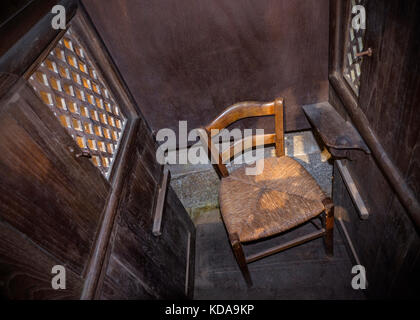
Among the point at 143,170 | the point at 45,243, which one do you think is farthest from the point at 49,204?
the point at 143,170

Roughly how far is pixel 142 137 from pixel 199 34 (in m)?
0.93

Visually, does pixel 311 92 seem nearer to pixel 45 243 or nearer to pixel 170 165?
pixel 170 165

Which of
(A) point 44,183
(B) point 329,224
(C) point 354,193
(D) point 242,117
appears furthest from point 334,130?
(A) point 44,183

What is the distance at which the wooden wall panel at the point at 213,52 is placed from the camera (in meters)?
1.85

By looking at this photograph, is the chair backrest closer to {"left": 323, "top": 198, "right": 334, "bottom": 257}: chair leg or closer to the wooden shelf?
the wooden shelf

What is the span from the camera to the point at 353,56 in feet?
5.79

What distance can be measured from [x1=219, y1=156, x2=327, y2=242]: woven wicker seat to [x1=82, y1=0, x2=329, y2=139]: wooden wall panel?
549mm

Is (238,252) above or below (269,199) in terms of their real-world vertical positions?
below

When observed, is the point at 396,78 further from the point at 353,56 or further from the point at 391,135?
the point at 353,56

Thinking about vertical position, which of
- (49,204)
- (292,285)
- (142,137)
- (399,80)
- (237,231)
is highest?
(399,80)

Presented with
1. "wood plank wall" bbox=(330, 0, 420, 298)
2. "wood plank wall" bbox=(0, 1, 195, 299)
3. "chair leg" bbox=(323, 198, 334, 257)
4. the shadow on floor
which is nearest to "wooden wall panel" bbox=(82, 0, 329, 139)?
"wood plank wall" bbox=(0, 1, 195, 299)

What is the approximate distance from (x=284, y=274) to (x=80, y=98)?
2.41 meters
